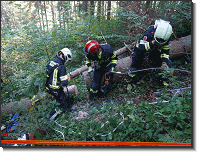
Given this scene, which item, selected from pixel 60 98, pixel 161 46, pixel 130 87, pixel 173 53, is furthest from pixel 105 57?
pixel 173 53

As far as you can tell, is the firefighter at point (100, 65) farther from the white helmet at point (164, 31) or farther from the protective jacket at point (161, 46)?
the white helmet at point (164, 31)

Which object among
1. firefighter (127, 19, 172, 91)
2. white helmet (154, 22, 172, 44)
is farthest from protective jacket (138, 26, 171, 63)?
white helmet (154, 22, 172, 44)

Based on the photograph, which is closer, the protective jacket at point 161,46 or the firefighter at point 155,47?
the firefighter at point 155,47

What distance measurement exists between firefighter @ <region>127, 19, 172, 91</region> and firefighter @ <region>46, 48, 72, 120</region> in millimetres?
1977

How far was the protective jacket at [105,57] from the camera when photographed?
148 inches

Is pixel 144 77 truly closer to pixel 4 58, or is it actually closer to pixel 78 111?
pixel 78 111

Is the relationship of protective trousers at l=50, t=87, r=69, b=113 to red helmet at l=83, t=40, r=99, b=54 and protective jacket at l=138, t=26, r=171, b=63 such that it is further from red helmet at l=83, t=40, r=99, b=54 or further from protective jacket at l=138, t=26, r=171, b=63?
protective jacket at l=138, t=26, r=171, b=63

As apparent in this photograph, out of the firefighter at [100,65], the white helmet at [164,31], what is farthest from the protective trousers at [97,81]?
the white helmet at [164,31]

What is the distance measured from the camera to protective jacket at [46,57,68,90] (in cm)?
338

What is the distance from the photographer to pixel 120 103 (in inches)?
135

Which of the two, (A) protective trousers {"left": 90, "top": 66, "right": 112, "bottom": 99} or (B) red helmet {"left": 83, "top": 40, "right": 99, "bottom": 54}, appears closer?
(B) red helmet {"left": 83, "top": 40, "right": 99, "bottom": 54}

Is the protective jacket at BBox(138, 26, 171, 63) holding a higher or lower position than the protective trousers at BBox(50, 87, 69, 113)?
higher

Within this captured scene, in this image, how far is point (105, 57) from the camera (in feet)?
12.5

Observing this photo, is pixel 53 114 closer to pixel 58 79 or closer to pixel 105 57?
pixel 58 79
